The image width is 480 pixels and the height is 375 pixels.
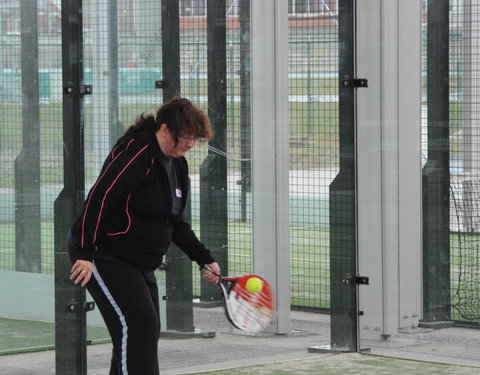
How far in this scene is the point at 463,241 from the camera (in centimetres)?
655

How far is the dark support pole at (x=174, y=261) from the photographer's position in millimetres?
5562

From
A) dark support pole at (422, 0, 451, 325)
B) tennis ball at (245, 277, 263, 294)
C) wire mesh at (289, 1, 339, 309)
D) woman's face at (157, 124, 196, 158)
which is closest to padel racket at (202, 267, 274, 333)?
tennis ball at (245, 277, 263, 294)

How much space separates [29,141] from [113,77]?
21.1 inches

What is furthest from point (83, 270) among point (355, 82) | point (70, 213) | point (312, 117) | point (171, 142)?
point (355, 82)

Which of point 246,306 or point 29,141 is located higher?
point 29,141

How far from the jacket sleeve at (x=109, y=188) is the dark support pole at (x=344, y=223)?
2397 mm

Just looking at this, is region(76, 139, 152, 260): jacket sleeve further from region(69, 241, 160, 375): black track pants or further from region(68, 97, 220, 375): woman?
region(69, 241, 160, 375): black track pants

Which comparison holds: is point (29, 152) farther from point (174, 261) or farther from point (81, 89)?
point (174, 261)

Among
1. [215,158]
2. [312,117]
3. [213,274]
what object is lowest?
[213,274]

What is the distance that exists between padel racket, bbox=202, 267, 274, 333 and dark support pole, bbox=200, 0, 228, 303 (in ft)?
4.28

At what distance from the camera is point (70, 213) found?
520 centimetres

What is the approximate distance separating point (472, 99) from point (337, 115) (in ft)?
2.81

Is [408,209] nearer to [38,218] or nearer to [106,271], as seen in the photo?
[38,218]

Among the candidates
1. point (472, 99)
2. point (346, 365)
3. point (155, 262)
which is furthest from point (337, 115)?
point (155, 262)
